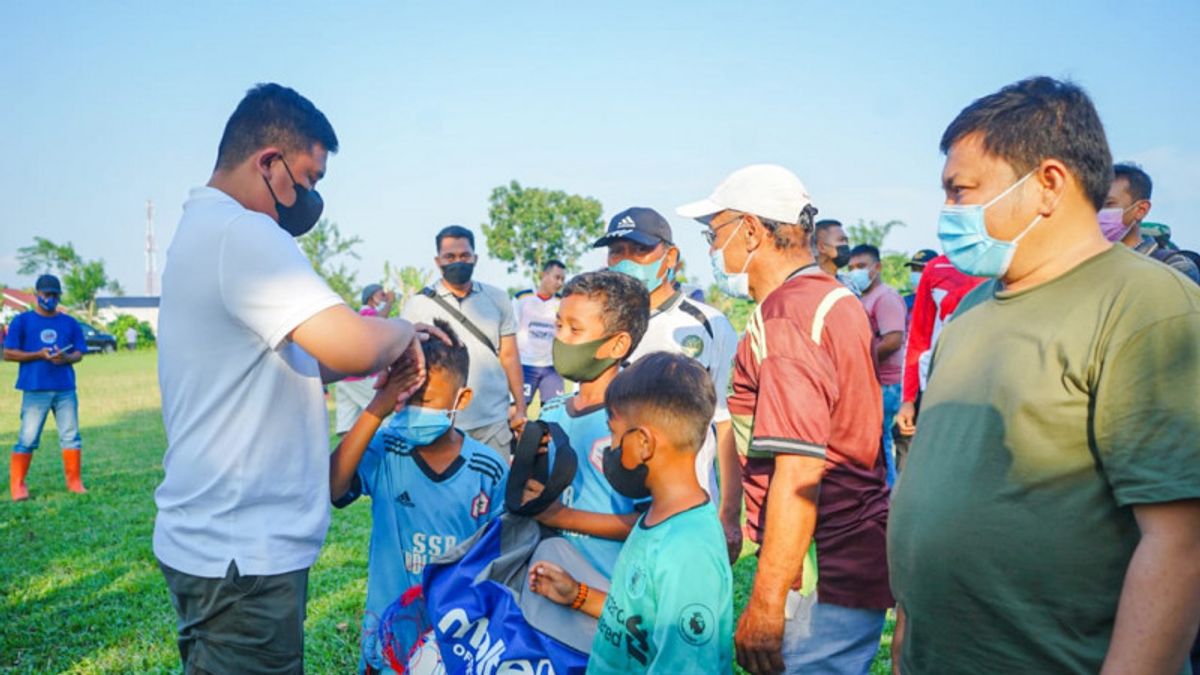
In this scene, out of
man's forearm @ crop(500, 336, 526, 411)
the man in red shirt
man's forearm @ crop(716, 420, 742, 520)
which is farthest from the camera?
man's forearm @ crop(500, 336, 526, 411)

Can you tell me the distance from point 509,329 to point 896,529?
17.3ft

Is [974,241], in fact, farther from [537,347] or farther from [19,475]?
[19,475]

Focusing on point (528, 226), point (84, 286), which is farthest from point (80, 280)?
point (528, 226)

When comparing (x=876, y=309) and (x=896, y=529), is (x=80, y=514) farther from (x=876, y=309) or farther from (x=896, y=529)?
(x=896, y=529)

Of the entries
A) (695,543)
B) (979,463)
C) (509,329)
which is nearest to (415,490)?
(695,543)

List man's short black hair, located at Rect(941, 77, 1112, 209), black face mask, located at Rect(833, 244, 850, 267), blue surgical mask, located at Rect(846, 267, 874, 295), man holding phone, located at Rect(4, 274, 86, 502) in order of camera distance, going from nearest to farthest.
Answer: man's short black hair, located at Rect(941, 77, 1112, 209) → black face mask, located at Rect(833, 244, 850, 267) → blue surgical mask, located at Rect(846, 267, 874, 295) → man holding phone, located at Rect(4, 274, 86, 502)

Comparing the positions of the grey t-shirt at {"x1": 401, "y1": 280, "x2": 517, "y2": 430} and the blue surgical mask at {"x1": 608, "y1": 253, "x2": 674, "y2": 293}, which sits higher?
the blue surgical mask at {"x1": 608, "y1": 253, "x2": 674, "y2": 293}

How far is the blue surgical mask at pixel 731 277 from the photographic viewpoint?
9.82ft

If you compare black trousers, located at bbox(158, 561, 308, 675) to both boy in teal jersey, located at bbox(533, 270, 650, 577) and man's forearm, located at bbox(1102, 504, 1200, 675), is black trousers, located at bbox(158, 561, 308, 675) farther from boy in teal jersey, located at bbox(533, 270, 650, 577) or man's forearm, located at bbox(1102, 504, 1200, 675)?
man's forearm, located at bbox(1102, 504, 1200, 675)

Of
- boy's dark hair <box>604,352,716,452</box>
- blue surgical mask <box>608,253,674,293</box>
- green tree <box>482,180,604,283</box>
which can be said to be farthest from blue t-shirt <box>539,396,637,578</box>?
green tree <box>482,180,604,283</box>

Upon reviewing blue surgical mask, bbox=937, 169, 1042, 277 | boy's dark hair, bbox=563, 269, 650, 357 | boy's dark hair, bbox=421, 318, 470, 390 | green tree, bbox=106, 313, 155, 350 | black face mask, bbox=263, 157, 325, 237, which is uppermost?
blue surgical mask, bbox=937, 169, 1042, 277

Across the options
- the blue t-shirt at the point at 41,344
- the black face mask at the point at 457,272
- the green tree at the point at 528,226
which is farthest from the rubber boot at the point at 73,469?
the green tree at the point at 528,226

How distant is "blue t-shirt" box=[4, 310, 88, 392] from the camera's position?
348 inches

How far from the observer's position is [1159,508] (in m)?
1.56
